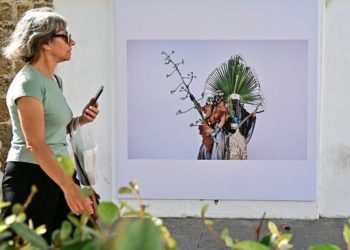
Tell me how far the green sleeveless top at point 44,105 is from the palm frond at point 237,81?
3.22 m

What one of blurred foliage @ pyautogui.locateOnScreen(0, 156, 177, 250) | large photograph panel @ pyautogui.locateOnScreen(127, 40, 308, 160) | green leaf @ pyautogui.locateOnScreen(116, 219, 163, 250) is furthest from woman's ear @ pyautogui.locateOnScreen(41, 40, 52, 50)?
large photograph panel @ pyautogui.locateOnScreen(127, 40, 308, 160)

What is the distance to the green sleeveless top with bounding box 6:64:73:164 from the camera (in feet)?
10.1

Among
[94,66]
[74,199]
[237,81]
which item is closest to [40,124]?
[74,199]

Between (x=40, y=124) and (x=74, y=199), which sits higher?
(x=40, y=124)

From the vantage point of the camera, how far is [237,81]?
6.32 meters

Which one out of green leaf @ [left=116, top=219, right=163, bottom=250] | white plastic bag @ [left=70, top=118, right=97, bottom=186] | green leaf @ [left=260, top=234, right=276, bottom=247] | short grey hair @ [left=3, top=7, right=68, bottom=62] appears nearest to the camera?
green leaf @ [left=116, top=219, right=163, bottom=250]

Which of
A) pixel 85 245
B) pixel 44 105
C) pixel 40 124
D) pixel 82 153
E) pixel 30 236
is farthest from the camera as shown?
pixel 82 153

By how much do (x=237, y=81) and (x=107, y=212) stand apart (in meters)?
4.90

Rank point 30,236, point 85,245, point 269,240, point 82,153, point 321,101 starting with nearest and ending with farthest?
1. point 85,245
2. point 30,236
3. point 269,240
4. point 82,153
5. point 321,101

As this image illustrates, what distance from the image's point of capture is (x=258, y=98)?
6.30 meters

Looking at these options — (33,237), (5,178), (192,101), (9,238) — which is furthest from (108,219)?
(192,101)

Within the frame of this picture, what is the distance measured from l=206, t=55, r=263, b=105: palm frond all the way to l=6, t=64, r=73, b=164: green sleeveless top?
3.22 m

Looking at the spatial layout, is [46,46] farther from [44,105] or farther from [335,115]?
[335,115]

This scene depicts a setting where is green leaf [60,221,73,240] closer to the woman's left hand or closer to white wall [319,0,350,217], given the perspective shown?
the woman's left hand
